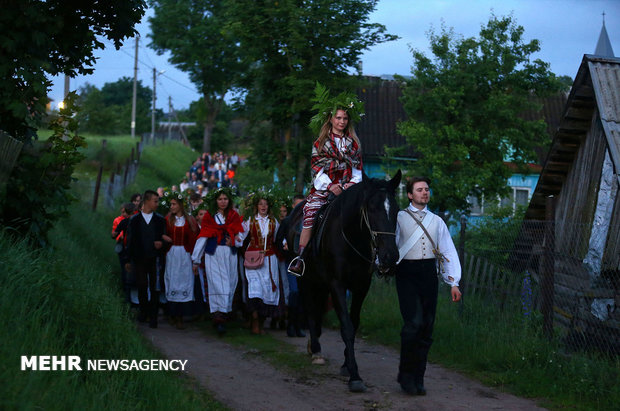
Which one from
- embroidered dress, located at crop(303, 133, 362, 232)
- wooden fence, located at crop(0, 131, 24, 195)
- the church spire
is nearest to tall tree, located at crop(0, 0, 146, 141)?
wooden fence, located at crop(0, 131, 24, 195)

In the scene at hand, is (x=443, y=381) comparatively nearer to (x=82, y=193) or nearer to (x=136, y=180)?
(x=82, y=193)

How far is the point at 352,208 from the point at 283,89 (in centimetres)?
1326

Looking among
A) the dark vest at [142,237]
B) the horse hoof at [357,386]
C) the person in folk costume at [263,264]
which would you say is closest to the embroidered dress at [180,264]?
the dark vest at [142,237]

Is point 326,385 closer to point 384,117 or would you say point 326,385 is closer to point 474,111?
point 474,111

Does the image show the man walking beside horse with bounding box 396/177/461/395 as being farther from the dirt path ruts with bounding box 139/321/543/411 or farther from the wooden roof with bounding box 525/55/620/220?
the wooden roof with bounding box 525/55/620/220

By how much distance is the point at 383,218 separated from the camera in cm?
737

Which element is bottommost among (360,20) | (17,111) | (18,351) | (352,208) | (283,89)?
(18,351)

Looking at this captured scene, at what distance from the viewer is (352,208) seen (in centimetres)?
810

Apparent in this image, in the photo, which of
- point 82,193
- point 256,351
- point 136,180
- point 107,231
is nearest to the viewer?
point 256,351

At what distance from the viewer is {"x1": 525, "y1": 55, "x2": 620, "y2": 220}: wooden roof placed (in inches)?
405

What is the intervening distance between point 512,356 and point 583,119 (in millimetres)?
5226

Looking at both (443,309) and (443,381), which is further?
(443,309)

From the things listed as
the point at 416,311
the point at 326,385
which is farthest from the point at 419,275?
the point at 326,385

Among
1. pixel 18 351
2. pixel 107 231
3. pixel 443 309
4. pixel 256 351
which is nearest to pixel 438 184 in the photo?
pixel 107 231
